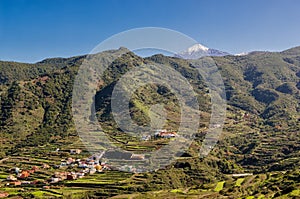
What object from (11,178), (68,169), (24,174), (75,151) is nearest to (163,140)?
(75,151)

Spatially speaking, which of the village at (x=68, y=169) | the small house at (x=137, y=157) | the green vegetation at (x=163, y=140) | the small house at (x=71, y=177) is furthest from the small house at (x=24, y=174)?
the small house at (x=137, y=157)

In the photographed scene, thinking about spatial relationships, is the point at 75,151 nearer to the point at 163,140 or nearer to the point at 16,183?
the point at 163,140

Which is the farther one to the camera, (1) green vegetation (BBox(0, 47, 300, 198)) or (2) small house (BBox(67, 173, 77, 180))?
(2) small house (BBox(67, 173, 77, 180))

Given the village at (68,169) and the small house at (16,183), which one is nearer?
the small house at (16,183)

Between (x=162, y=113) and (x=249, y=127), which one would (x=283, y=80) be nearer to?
(x=249, y=127)

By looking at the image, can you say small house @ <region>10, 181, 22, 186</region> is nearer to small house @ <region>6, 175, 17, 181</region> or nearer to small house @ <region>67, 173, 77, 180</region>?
small house @ <region>6, 175, 17, 181</region>

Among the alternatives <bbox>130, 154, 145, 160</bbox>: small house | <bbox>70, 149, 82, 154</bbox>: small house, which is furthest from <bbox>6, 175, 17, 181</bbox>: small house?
<bbox>130, 154, 145, 160</bbox>: small house

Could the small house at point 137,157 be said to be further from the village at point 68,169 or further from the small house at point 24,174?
the small house at point 24,174

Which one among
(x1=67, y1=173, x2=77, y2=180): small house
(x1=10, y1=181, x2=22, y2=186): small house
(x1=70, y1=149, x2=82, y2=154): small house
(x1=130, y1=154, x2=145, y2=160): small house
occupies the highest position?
(x1=70, y1=149, x2=82, y2=154): small house

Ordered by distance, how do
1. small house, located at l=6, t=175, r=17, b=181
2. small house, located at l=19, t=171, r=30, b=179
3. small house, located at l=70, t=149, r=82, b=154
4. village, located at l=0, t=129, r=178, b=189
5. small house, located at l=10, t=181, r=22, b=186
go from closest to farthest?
small house, located at l=10, t=181, r=22, b=186, village, located at l=0, t=129, r=178, b=189, small house, located at l=6, t=175, r=17, b=181, small house, located at l=19, t=171, r=30, b=179, small house, located at l=70, t=149, r=82, b=154

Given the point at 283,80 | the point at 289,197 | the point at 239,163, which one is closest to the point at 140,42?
the point at 289,197

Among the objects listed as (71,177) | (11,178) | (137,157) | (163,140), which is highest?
(163,140)

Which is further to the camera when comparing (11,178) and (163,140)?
(163,140)
